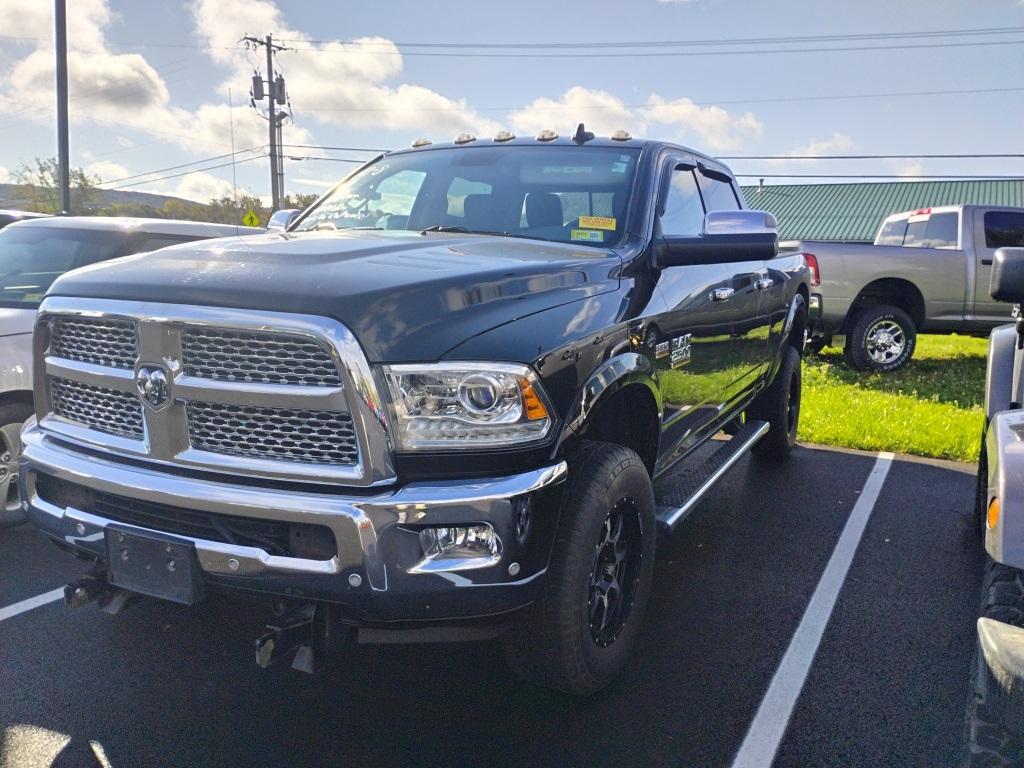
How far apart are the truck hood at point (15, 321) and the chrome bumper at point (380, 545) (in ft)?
8.50

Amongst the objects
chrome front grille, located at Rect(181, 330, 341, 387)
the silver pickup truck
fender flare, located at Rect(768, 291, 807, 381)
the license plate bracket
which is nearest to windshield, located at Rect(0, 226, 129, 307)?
the license plate bracket

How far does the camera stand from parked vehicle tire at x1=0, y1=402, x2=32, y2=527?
4504mm

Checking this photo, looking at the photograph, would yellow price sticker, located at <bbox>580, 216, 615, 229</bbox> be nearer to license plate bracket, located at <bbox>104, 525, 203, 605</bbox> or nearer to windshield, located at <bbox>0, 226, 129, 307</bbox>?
license plate bracket, located at <bbox>104, 525, 203, 605</bbox>

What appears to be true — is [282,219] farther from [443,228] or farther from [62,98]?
[62,98]

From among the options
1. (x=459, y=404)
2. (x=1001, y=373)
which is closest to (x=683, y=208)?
(x=1001, y=373)

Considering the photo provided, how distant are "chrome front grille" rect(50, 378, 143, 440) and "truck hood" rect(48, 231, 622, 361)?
0.33m

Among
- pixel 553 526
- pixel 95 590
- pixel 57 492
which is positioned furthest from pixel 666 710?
pixel 57 492

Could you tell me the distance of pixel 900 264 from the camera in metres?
11.0

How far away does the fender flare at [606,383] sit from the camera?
261 cm

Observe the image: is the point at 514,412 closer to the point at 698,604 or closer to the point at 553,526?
the point at 553,526

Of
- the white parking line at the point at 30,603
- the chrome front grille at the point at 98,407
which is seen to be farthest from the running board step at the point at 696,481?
the white parking line at the point at 30,603

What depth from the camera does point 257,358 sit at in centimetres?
239

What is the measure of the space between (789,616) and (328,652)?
219cm

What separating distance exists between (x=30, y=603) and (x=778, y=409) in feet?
15.8
